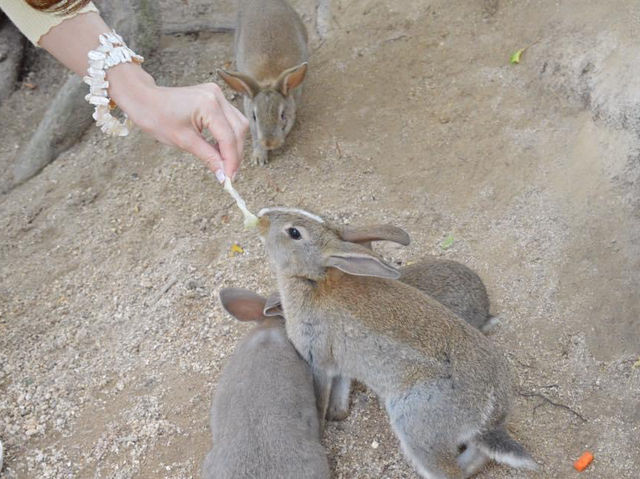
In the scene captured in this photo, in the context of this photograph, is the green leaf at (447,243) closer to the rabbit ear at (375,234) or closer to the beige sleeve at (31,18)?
the rabbit ear at (375,234)

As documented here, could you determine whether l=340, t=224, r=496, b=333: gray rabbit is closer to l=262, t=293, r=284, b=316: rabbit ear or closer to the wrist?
l=262, t=293, r=284, b=316: rabbit ear

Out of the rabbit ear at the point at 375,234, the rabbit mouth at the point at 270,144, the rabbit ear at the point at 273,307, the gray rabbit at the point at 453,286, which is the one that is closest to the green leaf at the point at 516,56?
the rabbit mouth at the point at 270,144

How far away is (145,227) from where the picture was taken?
5.63m

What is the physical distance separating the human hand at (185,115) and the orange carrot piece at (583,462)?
8.01ft

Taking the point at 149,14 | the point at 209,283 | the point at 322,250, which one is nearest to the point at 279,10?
the point at 149,14

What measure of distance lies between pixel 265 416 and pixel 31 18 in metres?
2.30

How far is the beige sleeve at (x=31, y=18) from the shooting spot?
3277 millimetres

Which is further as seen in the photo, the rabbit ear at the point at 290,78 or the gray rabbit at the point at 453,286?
the rabbit ear at the point at 290,78

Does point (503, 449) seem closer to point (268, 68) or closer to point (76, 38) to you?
point (76, 38)

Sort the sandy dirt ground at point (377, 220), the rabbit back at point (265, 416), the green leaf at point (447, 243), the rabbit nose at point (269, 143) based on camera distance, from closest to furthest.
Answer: the rabbit back at point (265, 416) < the sandy dirt ground at point (377, 220) < the green leaf at point (447, 243) < the rabbit nose at point (269, 143)

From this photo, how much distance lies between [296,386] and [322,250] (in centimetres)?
78

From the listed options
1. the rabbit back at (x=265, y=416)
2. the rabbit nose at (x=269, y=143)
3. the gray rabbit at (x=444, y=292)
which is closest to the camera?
the rabbit back at (x=265, y=416)

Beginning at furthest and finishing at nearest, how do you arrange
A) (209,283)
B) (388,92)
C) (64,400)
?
1. (388,92)
2. (209,283)
3. (64,400)

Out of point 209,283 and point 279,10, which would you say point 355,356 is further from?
point 279,10
